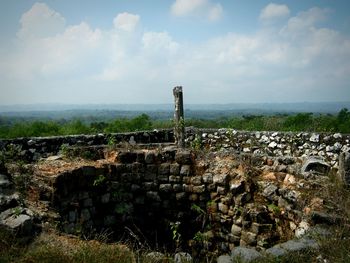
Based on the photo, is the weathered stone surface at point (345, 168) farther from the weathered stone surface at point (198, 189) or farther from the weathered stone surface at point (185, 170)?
the weathered stone surface at point (185, 170)

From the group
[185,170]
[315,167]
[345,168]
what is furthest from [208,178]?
[345,168]

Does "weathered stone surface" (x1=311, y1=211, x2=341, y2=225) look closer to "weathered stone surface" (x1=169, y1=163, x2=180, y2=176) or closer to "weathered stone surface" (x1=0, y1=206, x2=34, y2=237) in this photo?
"weathered stone surface" (x1=169, y1=163, x2=180, y2=176)

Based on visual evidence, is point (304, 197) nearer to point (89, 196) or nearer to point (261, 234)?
point (261, 234)

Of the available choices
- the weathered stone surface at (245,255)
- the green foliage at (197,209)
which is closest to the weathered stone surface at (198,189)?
the green foliage at (197,209)

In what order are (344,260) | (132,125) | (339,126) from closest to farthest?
(344,260) → (339,126) → (132,125)

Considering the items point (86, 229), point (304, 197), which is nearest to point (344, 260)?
point (304, 197)

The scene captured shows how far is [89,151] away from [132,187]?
4.79ft

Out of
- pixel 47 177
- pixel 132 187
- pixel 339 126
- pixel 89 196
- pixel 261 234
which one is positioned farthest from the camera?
pixel 339 126

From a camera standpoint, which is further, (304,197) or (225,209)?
(225,209)

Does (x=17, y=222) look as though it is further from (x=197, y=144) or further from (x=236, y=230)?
(x=197, y=144)

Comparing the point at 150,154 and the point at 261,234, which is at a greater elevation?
the point at 150,154

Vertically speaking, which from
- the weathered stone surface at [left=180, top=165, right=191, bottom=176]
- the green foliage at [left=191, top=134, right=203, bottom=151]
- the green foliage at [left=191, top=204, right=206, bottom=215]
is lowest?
the green foliage at [left=191, top=204, right=206, bottom=215]

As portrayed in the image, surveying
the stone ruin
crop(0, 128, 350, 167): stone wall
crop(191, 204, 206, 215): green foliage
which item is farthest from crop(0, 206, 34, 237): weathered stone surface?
crop(0, 128, 350, 167): stone wall

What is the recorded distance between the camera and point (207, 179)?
26.8ft
